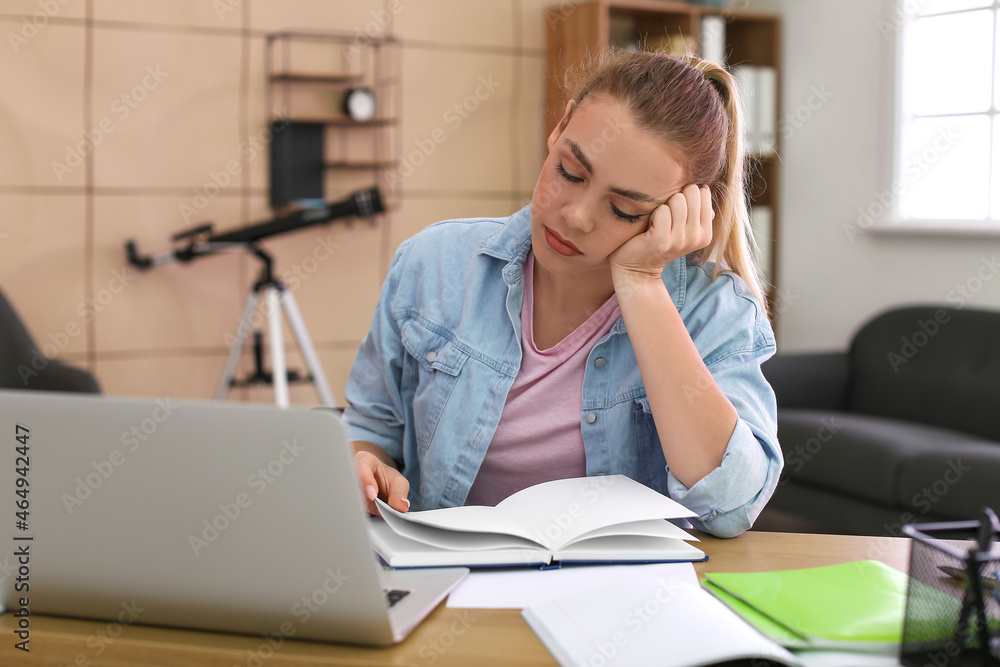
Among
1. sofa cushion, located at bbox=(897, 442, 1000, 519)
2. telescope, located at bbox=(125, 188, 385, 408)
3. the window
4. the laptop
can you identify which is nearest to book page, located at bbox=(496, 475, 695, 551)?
the laptop

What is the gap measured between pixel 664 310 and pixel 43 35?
109 inches

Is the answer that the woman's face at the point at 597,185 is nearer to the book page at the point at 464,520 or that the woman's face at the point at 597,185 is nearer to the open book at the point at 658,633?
the book page at the point at 464,520

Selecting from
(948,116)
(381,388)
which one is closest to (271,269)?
(381,388)

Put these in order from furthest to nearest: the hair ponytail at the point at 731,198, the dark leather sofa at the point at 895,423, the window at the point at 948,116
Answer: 1. the window at the point at 948,116
2. the dark leather sofa at the point at 895,423
3. the hair ponytail at the point at 731,198

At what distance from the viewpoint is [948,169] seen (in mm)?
3348

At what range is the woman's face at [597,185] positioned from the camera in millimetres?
1187

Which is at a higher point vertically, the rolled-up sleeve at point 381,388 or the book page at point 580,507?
the rolled-up sleeve at point 381,388

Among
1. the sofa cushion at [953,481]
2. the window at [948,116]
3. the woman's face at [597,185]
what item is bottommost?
the sofa cushion at [953,481]

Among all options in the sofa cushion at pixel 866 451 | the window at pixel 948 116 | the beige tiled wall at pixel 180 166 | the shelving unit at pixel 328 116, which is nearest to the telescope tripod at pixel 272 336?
the beige tiled wall at pixel 180 166

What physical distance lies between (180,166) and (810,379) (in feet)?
7.83

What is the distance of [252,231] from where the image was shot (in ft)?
10.2

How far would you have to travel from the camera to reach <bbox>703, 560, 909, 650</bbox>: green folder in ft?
2.52

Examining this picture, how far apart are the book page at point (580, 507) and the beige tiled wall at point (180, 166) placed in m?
2.59

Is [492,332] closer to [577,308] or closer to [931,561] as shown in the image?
[577,308]
